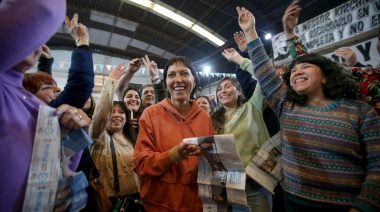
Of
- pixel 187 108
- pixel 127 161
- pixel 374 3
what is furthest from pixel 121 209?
pixel 374 3

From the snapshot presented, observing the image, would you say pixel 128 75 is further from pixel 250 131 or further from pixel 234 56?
pixel 250 131

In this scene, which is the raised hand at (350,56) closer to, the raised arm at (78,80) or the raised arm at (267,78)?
the raised arm at (267,78)

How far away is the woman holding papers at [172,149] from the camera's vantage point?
132cm

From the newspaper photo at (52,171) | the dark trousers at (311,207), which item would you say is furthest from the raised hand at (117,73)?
the dark trousers at (311,207)

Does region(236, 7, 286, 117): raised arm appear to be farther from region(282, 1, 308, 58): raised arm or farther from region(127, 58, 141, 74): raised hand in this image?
region(127, 58, 141, 74): raised hand

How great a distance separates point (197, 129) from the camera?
1.58 meters

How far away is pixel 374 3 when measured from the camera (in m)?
3.54

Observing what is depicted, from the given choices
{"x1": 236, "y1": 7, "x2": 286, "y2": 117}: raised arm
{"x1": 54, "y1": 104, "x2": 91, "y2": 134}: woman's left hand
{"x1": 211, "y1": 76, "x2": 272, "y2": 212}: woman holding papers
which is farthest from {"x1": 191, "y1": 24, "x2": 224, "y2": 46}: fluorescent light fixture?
{"x1": 54, "y1": 104, "x2": 91, "y2": 134}: woman's left hand

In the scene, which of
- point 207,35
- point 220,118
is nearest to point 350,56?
point 220,118

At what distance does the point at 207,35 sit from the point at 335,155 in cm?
642

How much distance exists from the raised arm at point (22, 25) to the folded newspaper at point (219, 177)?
3.12 ft

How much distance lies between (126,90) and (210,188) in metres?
1.95

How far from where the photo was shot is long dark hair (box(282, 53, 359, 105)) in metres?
1.38

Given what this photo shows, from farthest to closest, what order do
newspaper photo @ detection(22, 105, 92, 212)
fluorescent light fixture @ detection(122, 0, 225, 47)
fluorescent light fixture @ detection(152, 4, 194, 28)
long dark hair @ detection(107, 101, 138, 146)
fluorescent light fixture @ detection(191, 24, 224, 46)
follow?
fluorescent light fixture @ detection(191, 24, 224, 46)
fluorescent light fixture @ detection(152, 4, 194, 28)
fluorescent light fixture @ detection(122, 0, 225, 47)
long dark hair @ detection(107, 101, 138, 146)
newspaper photo @ detection(22, 105, 92, 212)
